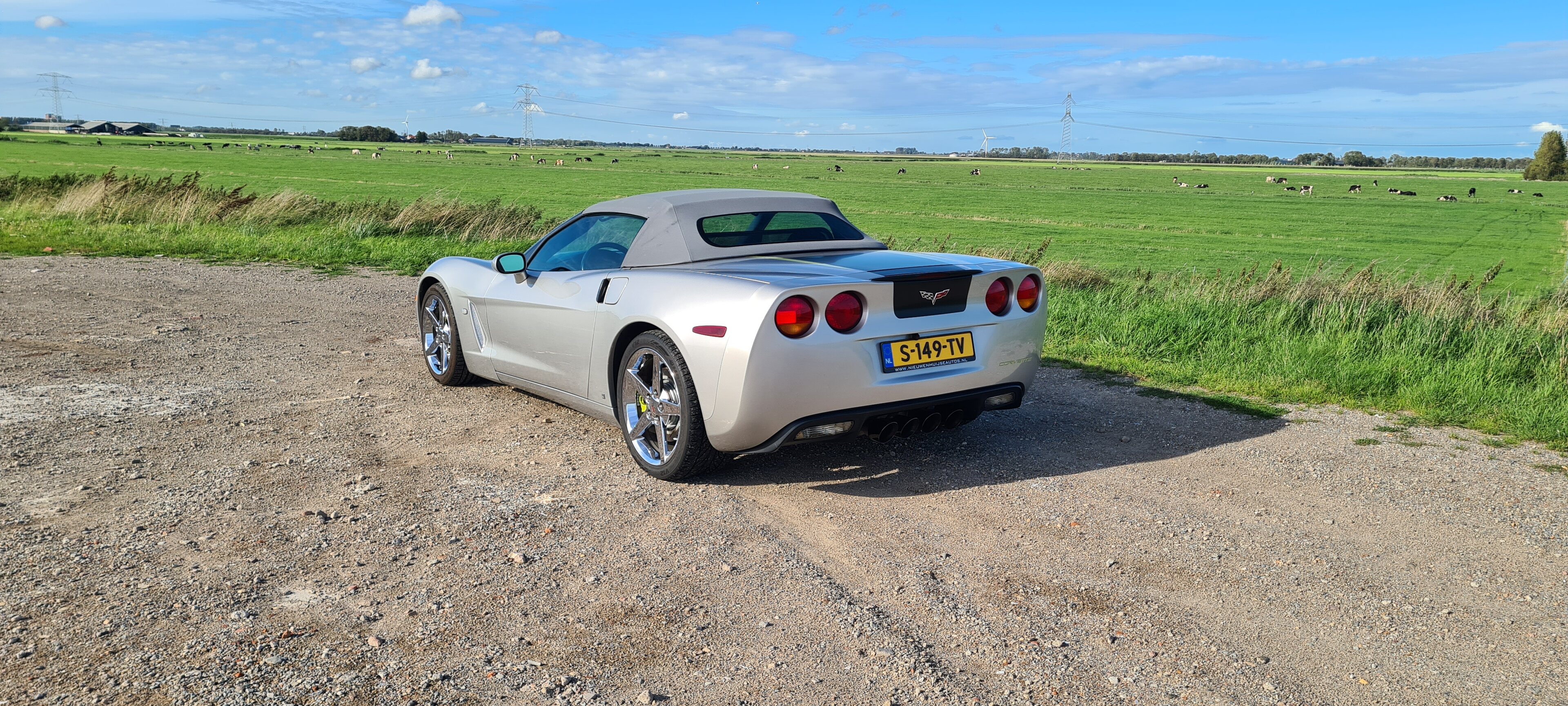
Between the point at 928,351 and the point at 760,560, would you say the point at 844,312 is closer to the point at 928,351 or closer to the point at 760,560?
the point at 928,351

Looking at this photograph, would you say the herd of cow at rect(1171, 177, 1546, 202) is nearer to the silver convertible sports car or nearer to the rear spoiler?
the silver convertible sports car

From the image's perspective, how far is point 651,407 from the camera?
484 cm

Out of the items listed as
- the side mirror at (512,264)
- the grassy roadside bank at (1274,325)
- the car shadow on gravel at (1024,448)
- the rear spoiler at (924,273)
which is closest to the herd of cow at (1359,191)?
the grassy roadside bank at (1274,325)

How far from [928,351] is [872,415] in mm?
411

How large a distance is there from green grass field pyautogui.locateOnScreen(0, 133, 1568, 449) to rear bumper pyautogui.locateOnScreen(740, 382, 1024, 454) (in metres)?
2.61

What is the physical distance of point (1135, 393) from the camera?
695 centimetres

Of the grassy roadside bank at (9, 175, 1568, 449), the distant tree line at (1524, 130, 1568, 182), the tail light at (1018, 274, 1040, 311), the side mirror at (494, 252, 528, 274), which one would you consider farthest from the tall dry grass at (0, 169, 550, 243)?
the distant tree line at (1524, 130, 1568, 182)

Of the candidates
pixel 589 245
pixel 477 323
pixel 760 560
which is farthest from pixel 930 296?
pixel 477 323

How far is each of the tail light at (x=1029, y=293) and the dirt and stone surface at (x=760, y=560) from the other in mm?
791

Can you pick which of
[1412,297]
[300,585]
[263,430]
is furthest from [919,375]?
[1412,297]

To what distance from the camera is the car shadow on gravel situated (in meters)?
4.90

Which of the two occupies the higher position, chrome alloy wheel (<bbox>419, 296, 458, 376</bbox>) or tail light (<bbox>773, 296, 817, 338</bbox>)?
tail light (<bbox>773, 296, 817, 338</bbox>)

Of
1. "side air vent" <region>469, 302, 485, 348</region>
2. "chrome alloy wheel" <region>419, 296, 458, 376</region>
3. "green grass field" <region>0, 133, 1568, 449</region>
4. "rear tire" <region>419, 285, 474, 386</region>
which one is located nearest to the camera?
"side air vent" <region>469, 302, 485, 348</region>

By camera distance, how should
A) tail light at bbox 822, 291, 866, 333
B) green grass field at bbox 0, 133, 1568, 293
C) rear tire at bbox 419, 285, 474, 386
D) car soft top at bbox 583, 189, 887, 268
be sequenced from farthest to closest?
green grass field at bbox 0, 133, 1568, 293
rear tire at bbox 419, 285, 474, 386
car soft top at bbox 583, 189, 887, 268
tail light at bbox 822, 291, 866, 333
